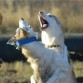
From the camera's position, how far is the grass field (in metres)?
11.7

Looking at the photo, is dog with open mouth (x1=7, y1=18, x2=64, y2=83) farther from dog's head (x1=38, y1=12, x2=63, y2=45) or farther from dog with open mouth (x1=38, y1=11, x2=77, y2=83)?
dog's head (x1=38, y1=12, x2=63, y2=45)

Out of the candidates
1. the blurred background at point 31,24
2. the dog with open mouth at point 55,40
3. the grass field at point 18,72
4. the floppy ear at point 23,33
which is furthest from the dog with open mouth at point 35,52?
the grass field at point 18,72

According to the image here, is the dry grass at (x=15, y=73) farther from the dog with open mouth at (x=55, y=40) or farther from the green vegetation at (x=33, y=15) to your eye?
the green vegetation at (x=33, y=15)

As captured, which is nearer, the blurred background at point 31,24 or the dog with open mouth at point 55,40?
the dog with open mouth at point 55,40

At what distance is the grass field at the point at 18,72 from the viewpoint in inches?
461

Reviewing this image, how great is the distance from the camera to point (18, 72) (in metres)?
12.5

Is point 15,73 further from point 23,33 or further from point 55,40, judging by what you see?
point 23,33

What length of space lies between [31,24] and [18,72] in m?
7.56

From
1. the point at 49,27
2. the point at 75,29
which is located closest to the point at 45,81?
the point at 49,27

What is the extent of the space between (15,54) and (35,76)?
16.9ft

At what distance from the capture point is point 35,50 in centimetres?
827

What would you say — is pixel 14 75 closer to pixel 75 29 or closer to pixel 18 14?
pixel 75 29

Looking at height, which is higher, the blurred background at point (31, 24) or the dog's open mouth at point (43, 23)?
the dog's open mouth at point (43, 23)

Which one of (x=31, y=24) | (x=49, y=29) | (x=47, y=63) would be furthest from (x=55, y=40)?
(x=31, y=24)
